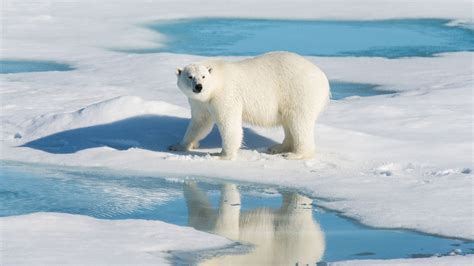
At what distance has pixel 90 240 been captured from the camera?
465 cm

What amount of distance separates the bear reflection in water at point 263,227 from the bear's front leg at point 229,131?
2.22ft

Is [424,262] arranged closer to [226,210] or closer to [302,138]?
[226,210]

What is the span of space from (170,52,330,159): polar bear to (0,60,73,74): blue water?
249 inches

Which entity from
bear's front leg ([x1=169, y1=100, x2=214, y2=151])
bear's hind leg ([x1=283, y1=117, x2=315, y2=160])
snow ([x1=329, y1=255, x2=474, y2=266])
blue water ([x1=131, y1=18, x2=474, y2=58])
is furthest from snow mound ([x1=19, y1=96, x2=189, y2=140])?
blue water ([x1=131, y1=18, x2=474, y2=58])

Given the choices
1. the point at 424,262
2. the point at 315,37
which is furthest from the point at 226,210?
the point at 315,37

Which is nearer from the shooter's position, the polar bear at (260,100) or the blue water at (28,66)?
the polar bear at (260,100)

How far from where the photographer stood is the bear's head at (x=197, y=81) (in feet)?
21.9

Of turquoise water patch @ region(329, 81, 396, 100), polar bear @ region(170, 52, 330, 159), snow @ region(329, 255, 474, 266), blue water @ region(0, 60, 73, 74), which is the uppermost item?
polar bear @ region(170, 52, 330, 159)

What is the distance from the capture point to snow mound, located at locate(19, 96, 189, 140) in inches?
306

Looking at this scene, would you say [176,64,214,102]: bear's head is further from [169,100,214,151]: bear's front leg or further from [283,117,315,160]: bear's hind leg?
[283,117,315,160]: bear's hind leg

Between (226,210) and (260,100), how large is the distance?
167 cm

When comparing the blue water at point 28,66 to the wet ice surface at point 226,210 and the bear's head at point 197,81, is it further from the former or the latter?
the bear's head at point 197,81

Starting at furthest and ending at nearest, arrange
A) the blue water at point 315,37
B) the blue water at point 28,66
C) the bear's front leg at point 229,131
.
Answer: the blue water at point 315,37, the blue water at point 28,66, the bear's front leg at point 229,131

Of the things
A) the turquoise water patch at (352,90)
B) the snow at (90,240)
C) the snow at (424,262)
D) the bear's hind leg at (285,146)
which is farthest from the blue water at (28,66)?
the snow at (424,262)
